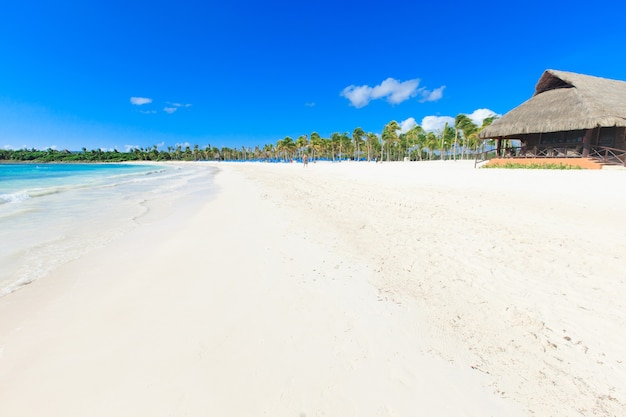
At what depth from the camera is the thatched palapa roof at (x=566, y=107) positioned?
56.3 ft

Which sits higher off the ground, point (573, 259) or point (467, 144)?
point (467, 144)

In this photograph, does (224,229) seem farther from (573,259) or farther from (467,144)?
(467,144)

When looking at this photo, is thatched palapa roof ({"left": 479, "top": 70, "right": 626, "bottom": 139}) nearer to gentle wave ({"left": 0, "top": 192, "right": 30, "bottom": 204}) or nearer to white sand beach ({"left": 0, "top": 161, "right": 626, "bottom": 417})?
white sand beach ({"left": 0, "top": 161, "right": 626, "bottom": 417})

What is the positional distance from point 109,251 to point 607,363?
6.95 metres

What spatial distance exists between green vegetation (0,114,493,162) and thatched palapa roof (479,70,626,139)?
18101mm

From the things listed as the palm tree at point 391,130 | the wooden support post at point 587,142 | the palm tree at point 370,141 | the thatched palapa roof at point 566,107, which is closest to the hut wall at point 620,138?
the thatched palapa roof at point 566,107

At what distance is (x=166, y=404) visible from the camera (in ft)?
6.33

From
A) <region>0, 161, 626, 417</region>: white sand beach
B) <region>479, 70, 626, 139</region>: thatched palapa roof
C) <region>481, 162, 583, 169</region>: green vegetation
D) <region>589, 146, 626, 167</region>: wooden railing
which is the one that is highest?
<region>479, 70, 626, 139</region>: thatched palapa roof

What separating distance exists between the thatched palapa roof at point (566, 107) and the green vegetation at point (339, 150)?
59.4ft

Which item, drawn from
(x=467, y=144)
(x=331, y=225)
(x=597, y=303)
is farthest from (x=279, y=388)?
(x=467, y=144)

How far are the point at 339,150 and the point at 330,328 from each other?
8666 cm

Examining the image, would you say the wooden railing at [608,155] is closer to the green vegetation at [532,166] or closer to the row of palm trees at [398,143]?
the green vegetation at [532,166]

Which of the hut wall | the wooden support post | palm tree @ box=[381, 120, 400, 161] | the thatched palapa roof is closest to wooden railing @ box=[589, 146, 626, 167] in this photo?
the wooden support post

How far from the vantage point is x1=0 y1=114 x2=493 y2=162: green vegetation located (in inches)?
2323
